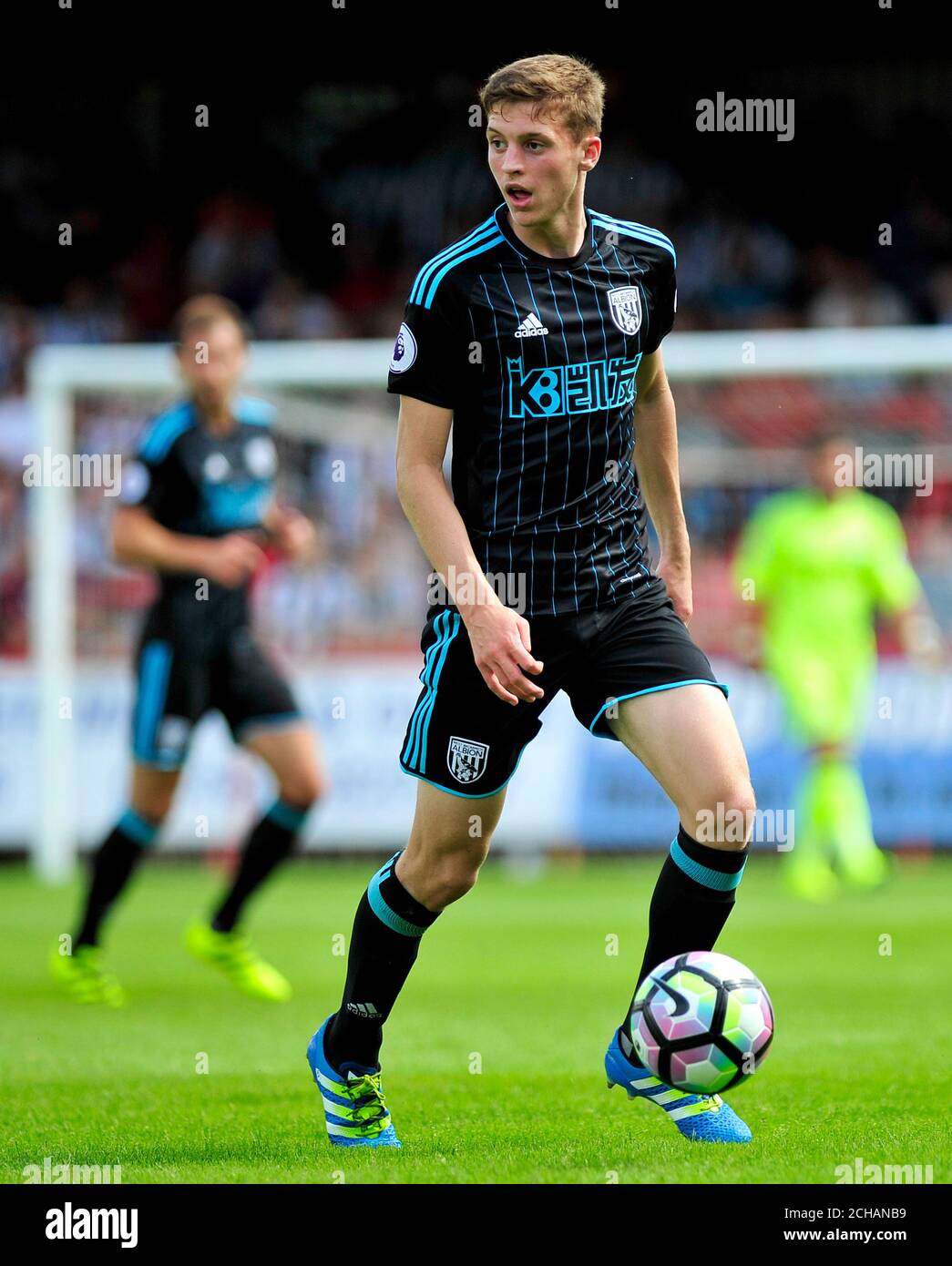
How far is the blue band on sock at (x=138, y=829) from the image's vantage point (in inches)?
306

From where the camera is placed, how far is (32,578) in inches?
582

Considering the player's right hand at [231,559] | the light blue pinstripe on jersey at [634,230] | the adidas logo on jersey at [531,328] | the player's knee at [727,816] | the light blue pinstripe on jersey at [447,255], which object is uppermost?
the light blue pinstripe on jersey at [634,230]

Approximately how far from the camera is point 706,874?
14.4ft

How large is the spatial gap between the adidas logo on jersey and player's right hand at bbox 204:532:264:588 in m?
3.55

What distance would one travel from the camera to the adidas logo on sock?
4633 millimetres

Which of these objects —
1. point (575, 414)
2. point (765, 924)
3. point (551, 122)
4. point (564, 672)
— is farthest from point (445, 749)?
point (765, 924)

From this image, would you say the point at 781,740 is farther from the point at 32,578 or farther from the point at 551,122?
the point at 551,122

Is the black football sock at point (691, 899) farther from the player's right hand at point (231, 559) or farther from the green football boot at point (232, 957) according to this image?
the player's right hand at point (231, 559)

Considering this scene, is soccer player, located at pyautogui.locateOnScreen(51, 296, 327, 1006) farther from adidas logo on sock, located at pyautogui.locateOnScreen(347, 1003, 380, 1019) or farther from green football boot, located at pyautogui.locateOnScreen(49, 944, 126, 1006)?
adidas logo on sock, located at pyautogui.locateOnScreen(347, 1003, 380, 1019)

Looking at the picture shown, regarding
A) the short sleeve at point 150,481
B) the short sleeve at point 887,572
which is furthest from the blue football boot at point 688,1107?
the short sleeve at point 887,572

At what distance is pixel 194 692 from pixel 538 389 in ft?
12.4

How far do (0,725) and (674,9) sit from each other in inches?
367

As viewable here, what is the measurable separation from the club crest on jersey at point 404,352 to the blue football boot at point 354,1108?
171 cm

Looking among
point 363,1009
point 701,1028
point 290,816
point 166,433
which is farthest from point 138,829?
point 701,1028
